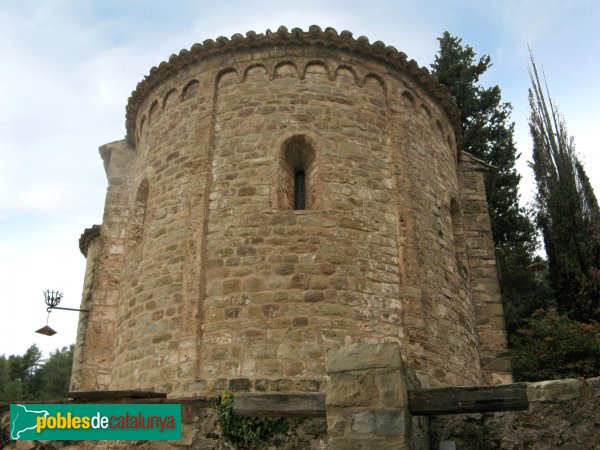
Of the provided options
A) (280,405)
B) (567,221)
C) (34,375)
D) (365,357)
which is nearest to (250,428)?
(280,405)

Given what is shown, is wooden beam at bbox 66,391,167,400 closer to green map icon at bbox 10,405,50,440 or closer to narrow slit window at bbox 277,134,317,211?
green map icon at bbox 10,405,50,440

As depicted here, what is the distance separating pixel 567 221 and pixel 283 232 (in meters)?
11.8

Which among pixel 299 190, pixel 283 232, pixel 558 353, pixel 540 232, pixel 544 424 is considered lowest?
pixel 544 424

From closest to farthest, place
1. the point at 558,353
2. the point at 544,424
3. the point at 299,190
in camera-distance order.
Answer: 1. the point at 544,424
2. the point at 299,190
3. the point at 558,353

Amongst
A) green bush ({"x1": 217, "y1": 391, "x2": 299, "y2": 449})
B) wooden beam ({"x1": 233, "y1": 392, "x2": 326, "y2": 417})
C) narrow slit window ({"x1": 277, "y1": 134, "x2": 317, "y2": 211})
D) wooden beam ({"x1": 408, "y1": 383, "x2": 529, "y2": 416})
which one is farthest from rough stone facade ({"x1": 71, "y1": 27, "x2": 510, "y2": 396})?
wooden beam ({"x1": 408, "y1": 383, "x2": 529, "y2": 416})

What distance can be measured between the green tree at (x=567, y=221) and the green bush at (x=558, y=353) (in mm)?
2089

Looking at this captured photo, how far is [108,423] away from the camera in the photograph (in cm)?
614

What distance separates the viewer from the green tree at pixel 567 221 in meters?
15.3

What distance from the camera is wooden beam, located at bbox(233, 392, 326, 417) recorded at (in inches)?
192

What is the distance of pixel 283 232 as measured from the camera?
808 centimetres

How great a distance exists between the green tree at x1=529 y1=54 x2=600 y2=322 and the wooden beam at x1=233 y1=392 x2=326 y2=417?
11.8m

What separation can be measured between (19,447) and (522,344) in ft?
37.9

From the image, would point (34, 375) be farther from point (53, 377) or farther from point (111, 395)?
point (111, 395)

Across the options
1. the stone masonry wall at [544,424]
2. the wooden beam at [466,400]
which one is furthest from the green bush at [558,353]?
the wooden beam at [466,400]
